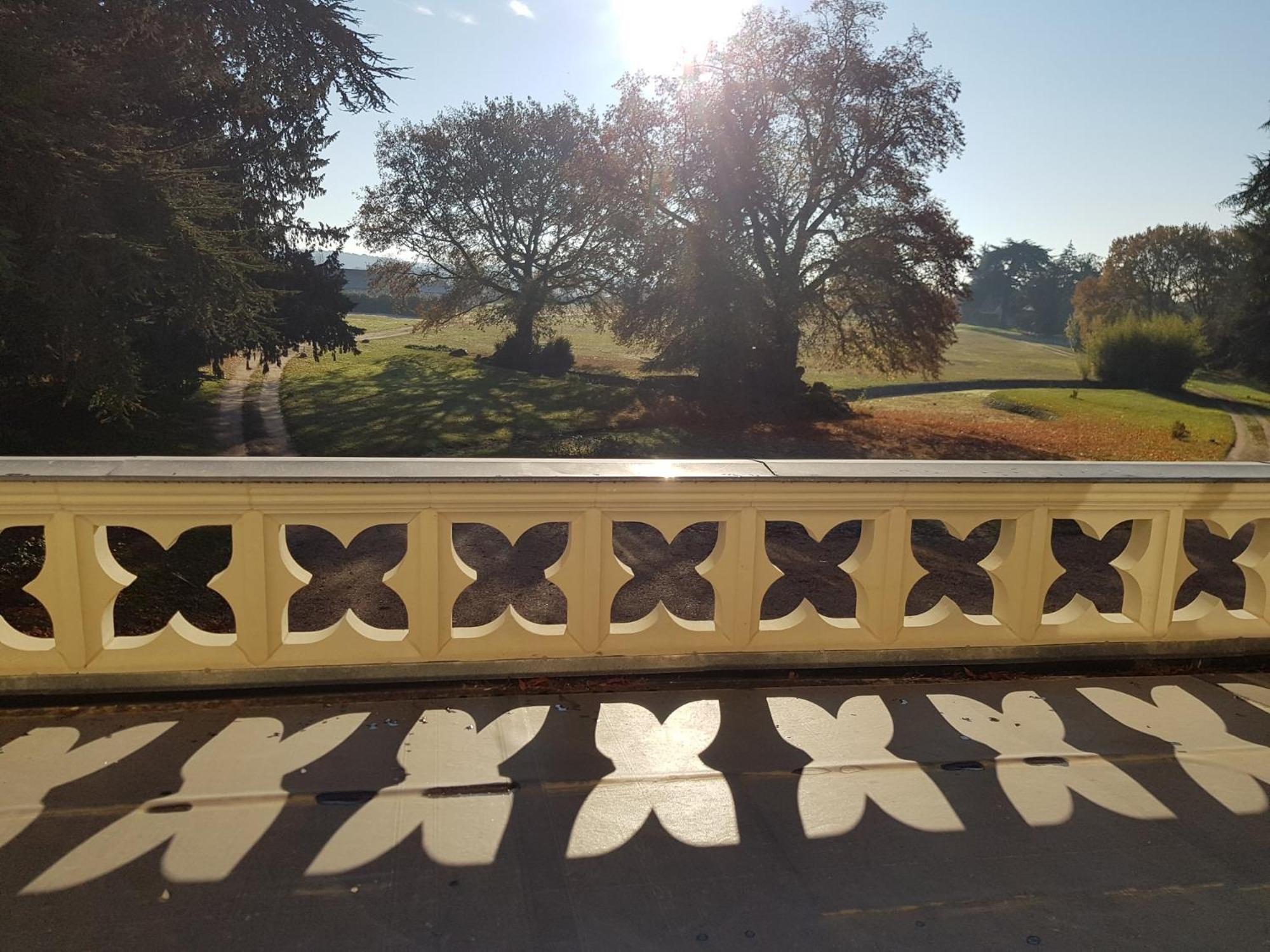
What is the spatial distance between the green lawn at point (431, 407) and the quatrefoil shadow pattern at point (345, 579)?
844cm

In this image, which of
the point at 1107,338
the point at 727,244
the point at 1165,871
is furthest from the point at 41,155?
the point at 1107,338

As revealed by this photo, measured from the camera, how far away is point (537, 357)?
38094 millimetres

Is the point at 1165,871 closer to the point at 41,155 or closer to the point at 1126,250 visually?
the point at 41,155

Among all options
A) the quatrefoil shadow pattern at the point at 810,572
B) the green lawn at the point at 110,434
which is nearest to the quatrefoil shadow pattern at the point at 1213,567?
the quatrefoil shadow pattern at the point at 810,572

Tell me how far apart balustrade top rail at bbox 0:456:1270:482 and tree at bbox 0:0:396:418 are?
4.43m

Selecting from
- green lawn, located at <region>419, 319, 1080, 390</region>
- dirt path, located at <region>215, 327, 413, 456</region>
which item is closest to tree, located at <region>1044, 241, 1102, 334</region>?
green lawn, located at <region>419, 319, 1080, 390</region>

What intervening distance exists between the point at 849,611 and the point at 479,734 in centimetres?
517

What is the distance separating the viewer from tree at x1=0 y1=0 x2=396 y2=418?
27.2 ft

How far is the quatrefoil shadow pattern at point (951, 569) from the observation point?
28.5 feet

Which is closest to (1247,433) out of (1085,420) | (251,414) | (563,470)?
(1085,420)

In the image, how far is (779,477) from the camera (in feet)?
14.3

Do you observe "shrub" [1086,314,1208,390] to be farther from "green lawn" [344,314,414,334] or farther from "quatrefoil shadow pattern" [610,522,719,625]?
"green lawn" [344,314,414,334]

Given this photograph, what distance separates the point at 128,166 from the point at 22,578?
4.27 meters

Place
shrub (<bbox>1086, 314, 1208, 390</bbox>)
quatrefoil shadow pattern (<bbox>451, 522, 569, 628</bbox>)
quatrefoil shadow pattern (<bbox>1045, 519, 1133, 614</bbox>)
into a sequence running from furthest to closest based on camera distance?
1. shrub (<bbox>1086, 314, 1208, 390</bbox>)
2. quatrefoil shadow pattern (<bbox>1045, 519, 1133, 614</bbox>)
3. quatrefoil shadow pattern (<bbox>451, 522, 569, 628</bbox>)
